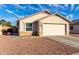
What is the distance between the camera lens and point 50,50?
13094 mm

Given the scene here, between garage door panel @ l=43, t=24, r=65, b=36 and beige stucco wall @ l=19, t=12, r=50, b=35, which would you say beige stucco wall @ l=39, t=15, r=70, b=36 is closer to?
garage door panel @ l=43, t=24, r=65, b=36

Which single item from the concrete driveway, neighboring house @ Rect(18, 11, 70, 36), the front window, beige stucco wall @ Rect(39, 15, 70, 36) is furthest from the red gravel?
the front window

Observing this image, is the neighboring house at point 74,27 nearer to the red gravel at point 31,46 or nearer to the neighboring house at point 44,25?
the neighboring house at point 44,25

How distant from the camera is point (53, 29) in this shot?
14.0 m

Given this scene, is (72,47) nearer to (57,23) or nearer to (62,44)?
(62,44)

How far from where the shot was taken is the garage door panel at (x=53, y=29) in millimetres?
13797

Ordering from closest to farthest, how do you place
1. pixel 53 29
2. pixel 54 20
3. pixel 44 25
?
pixel 53 29
pixel 54 20
pixel 44 25

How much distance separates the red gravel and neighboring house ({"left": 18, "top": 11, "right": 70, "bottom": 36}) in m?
0.38

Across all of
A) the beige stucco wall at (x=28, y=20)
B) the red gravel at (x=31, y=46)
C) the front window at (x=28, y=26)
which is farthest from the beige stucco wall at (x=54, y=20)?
the red gravel at (x=31, y=46)

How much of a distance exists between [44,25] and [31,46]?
4.85 ft

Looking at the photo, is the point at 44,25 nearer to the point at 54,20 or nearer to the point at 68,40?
the point at 54,20

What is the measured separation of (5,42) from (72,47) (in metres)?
2.85

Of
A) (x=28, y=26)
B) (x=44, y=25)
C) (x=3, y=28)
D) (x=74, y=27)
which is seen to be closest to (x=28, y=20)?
(x=28, y=26)
